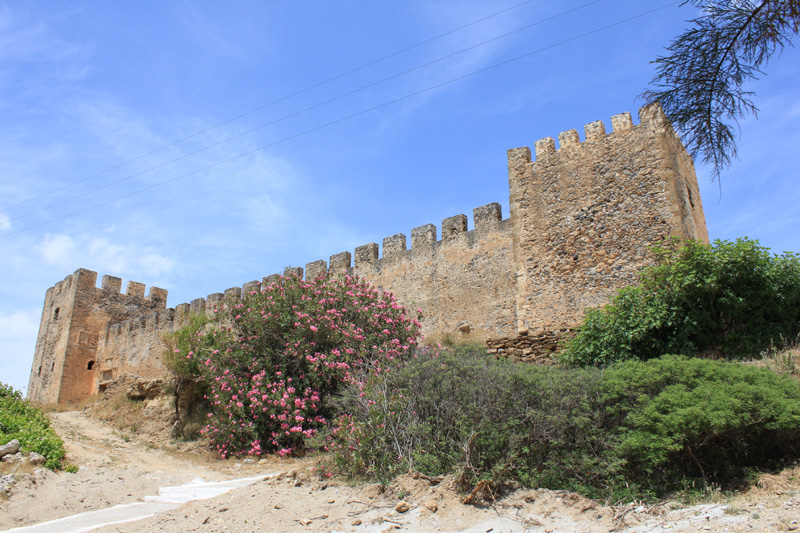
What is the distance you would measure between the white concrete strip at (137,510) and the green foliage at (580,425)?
83.3 inches

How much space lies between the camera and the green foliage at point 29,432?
9.78 metres

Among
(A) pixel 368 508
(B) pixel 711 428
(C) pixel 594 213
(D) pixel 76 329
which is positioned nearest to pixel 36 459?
(A) pixel 368 508

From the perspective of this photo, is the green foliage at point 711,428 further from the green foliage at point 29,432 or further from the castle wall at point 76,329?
the castle wall at point 76,329

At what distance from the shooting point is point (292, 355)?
41.0 ft

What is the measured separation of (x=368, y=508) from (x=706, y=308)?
634cm

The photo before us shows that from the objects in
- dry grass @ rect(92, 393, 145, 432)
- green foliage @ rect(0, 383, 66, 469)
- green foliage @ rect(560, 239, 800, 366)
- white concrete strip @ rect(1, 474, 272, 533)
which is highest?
green foliage @ rect(560, 239, 800, 366)

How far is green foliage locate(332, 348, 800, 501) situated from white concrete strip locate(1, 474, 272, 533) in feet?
6.94

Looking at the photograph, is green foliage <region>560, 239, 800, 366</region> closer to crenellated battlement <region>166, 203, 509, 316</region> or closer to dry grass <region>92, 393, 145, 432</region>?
crenellated battlement <region>166, 203, 509, 316</region>

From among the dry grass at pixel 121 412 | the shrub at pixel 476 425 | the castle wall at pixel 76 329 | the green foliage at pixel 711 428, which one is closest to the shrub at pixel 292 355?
the shrub at pixel 476 425

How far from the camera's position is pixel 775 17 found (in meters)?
4.85

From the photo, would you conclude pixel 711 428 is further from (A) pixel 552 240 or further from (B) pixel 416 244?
(B) pixel 416 244

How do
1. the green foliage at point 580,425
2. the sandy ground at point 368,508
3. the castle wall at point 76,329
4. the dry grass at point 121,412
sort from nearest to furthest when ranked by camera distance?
the sandy ground at point 368,508 → the green foliage at point 580,425 → the dry grass at point 121,412 → the castle wall at point 76,329

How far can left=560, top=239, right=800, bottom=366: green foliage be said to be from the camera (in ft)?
30.7

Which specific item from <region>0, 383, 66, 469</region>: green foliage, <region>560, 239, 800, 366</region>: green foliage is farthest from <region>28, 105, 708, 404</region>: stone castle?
<region>0, 383, 66, 469</region>: green foliage
